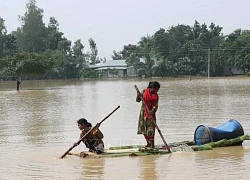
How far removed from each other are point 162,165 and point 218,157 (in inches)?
44.2

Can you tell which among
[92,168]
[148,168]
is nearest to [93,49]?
[92,168]

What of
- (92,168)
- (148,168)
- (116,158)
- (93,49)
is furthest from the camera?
(93,49)

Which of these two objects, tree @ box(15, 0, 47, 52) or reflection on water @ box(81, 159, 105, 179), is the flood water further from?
tree @ box(15, 0, 47, 52)

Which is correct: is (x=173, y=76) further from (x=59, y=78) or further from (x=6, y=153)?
(x=6, y=153)

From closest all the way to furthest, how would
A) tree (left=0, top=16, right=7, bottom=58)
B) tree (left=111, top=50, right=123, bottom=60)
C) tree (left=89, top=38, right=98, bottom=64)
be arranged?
1. tree (left=0, top=16, right=7, bottom=58)
2. tree (left=89, top=38, right=98, bottom=64)
3. tree (left=111, top=50, right=123, bottom=60)

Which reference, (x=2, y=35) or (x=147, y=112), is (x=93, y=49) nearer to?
(x=2, y=35)

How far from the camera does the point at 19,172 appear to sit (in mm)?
7953

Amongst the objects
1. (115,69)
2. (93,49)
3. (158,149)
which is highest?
(93,49)

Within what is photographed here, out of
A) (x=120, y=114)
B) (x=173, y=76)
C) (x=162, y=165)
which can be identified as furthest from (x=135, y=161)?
(x=173, y=76)

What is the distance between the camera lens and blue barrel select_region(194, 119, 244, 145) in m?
9.96

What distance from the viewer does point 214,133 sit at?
10.0 meters

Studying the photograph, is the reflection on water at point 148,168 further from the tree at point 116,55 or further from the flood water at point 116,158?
the tree at point 116,55

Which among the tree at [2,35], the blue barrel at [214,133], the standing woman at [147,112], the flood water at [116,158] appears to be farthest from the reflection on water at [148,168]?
the tree at [2,35]

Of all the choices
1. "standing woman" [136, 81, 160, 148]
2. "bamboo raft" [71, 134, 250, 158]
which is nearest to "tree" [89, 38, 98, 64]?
"bamboo raft" [71, 134, 250, 158]
